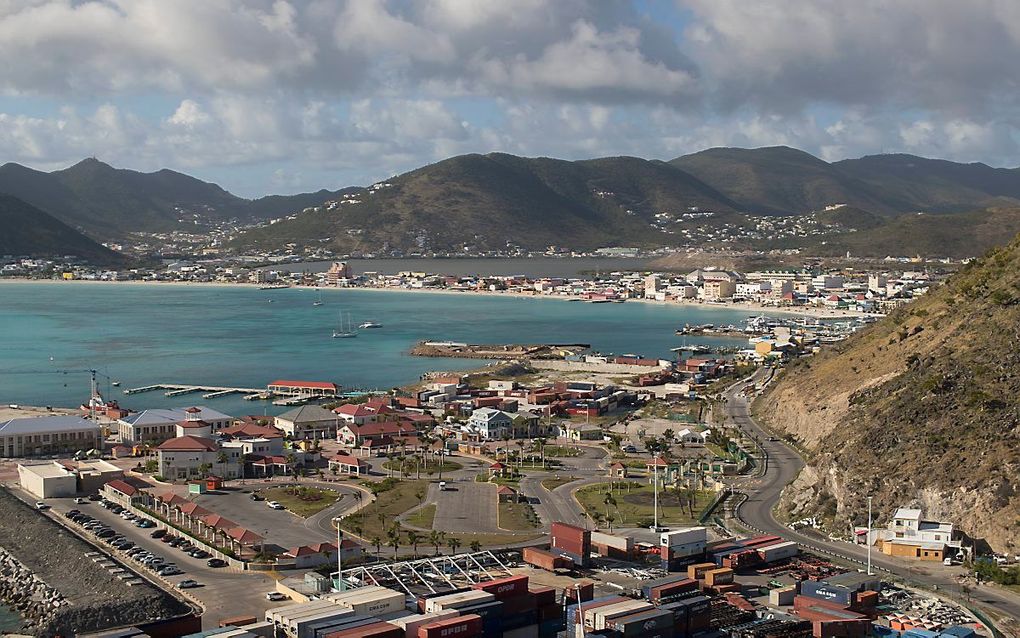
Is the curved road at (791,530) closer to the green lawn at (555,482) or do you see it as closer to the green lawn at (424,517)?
the green lawn at (555,482)

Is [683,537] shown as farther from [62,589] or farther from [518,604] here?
[62,589]

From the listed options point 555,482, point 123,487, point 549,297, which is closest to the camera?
point 123,487

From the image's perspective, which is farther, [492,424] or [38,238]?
[38,238]

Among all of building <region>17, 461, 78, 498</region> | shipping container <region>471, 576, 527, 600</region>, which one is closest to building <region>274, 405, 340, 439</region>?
building <region>17, 461, 78, 498</region>

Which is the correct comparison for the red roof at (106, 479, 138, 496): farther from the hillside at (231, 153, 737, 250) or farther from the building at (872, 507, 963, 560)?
the hillside at (231, 153, 737, 250)

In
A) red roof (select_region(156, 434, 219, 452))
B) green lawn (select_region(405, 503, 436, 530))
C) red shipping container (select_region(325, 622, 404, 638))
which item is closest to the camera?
red shipping container (select_region(325, 622, 404, 638))

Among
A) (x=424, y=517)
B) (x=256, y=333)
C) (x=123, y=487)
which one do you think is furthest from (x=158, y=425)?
(x=256, y=333)

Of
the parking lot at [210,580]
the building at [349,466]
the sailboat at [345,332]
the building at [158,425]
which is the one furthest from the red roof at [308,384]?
the sailboat at [345,332]
